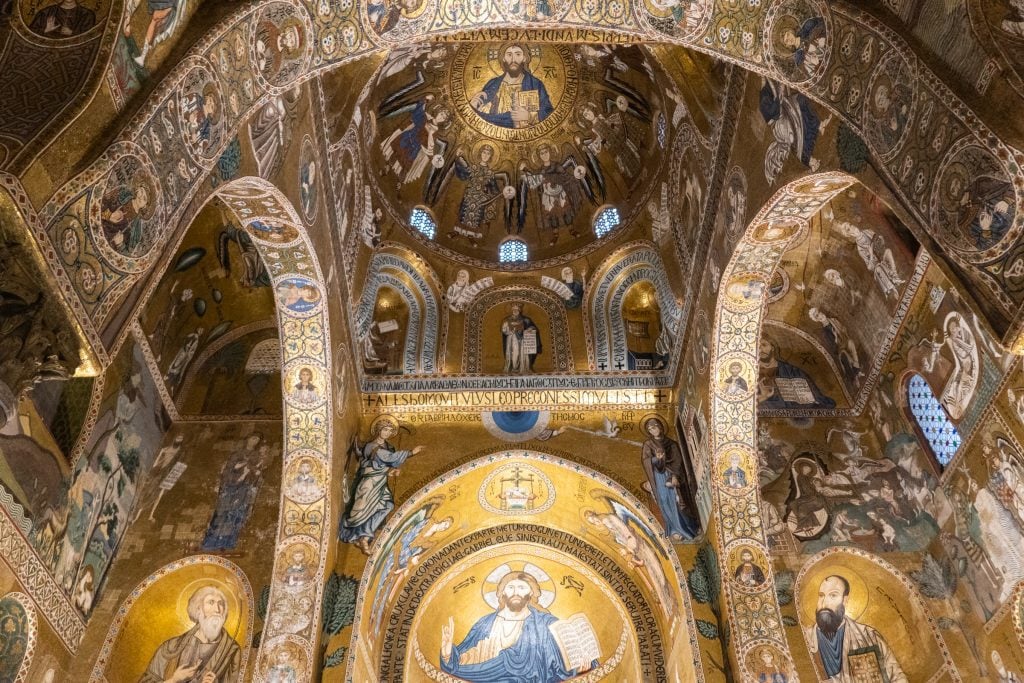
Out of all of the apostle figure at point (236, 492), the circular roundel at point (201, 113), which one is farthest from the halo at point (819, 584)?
the circular roundel at point (201, 113)

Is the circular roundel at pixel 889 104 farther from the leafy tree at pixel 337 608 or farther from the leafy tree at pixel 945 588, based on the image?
the leafy tree at pixel 337 608

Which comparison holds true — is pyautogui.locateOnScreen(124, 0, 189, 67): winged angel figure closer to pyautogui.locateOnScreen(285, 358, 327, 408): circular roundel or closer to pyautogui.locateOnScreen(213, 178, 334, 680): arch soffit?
pyautogui.locateOnScreen(213, 178, 334, 680): arch soffit

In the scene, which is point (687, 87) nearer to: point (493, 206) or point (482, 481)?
point (493, 206)

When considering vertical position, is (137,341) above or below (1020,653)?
above

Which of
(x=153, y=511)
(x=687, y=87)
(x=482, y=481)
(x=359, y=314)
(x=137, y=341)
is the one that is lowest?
(x=153, y=511)

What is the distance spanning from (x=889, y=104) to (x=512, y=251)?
9120 mm

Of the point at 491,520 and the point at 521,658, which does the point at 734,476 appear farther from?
the point at 521,658

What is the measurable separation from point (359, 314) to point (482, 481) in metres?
3.18

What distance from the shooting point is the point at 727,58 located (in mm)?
7473

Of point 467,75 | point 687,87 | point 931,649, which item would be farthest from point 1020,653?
point 467,75

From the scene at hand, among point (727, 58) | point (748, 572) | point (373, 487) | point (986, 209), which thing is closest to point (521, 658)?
point (373, 487)

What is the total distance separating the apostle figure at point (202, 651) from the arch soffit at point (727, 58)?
6.25 meters

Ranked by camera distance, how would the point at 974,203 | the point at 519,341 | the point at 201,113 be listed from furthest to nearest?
the point at 519,341 → the point at 201,113 → the point at 974,203

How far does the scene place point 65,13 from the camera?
525 cm
